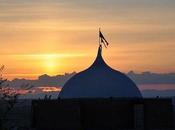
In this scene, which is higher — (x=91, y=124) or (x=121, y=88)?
(x=121, y=88)

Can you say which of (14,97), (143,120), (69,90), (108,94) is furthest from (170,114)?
(14,97)

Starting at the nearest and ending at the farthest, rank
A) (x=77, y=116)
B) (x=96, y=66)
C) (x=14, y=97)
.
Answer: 1. (x=14, y=97)
2. (x=77, y=116)
3. (x=96, y=66)

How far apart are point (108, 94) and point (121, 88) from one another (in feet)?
2.53

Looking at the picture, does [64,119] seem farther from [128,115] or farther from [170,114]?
[170,114]

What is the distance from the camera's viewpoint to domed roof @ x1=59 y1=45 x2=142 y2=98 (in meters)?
31.5

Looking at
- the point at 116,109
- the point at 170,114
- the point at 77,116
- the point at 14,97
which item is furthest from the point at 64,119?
the point at 14,97

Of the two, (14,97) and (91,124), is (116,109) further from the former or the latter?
(14,97)

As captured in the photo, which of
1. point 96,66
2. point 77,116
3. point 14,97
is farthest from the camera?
point 96,66

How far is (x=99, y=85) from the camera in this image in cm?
3152

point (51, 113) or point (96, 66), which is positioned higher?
point (96, 66)

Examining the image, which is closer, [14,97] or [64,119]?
[14,97]

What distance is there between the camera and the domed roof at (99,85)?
3150 cm

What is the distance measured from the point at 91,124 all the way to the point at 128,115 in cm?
199

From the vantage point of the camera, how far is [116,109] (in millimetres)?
30734
